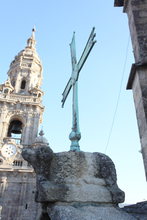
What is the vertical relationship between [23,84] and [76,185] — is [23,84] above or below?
above

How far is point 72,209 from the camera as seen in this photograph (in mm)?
2078

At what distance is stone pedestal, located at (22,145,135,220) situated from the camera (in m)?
2.14

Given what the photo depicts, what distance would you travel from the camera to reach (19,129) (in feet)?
88.8

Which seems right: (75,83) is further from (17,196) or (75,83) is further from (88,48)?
(17,196)

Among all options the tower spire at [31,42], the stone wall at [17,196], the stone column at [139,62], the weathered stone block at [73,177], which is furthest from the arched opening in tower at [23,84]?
the weathered stone block at [73,177]

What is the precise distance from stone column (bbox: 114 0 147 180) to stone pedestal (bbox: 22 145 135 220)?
3.79 ft

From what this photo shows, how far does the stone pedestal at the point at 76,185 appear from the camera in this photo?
2139 millimetres

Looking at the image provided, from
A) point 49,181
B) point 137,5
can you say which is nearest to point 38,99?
point 137,5

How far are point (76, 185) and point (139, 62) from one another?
2490mm

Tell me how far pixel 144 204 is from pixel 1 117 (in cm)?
2487

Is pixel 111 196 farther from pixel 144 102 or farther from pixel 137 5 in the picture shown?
pixel 137 5

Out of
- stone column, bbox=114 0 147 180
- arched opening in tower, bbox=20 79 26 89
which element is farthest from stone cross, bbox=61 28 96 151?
arched opening in tower, bbox=20 79 26 89

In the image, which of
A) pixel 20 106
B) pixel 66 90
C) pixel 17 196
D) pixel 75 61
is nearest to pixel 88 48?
pixel 75 61

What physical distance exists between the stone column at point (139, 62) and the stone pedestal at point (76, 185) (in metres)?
1.15
